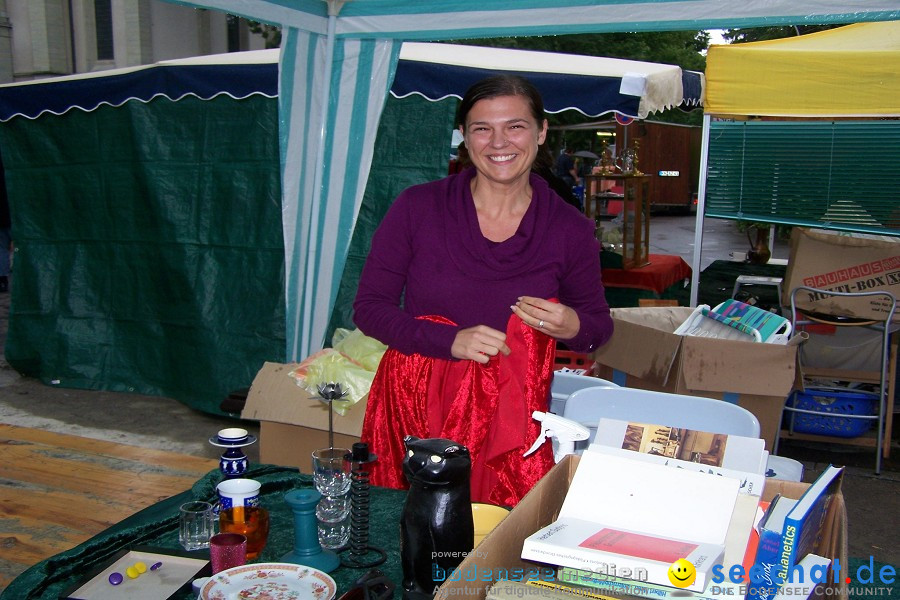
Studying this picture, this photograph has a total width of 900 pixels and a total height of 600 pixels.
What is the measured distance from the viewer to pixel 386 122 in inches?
175

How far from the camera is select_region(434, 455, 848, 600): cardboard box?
1026 mm

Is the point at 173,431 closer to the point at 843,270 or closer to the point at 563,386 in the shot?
the point at 563,386

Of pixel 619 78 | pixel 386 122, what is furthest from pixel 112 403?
pixel 619 78

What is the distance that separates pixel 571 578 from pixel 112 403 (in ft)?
16.9

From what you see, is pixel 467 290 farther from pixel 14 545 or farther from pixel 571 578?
pixel 14 545

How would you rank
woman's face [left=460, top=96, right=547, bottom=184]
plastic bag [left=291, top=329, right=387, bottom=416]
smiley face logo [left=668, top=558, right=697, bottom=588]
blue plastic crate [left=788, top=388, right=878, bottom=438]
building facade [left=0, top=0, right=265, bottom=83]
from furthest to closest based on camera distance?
building facade [left=0, top=0, right=265, bottom=83]
blue plastic crate [left=788, top=388, right=878, bottom=438]
plastic bag [left=291, top=329, right=387, bottom=416]
woman's face [left=460, top=96, right=547, bottom=184]
smiley face logo [left=668, top=558, right=697, bottom=588]

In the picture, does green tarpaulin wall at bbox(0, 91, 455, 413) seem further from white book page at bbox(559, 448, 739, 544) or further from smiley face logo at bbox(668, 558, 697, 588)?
smiley face logo at bbox(668, 558, 697, 588)

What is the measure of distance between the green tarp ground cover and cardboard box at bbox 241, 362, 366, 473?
1699 mm

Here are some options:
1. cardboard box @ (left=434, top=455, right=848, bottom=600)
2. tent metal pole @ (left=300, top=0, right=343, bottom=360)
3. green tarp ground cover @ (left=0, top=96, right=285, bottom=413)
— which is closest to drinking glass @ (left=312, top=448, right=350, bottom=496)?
cardboard box @ (left=434, top=455, right=848, bottom=600)

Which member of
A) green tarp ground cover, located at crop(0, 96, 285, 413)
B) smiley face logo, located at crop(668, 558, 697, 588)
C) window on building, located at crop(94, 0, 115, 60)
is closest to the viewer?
smiley face logo, located at crop(668, 558, 697, 588)

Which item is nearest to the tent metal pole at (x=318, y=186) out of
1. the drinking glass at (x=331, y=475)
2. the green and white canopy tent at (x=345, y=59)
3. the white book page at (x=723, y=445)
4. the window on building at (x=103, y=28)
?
the green and white canopy tent at (x=345, y=59)

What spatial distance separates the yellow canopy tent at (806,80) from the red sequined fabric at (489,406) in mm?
3209

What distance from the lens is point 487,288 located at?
1869mm

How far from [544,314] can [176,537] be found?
36.0 inches
